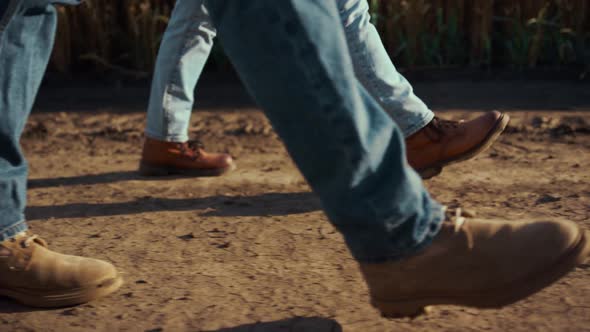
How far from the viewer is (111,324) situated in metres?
1.91

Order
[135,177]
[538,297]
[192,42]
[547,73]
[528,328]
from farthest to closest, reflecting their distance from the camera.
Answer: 1. [547,73]
2. [135,177]
3. [192,42]
4. [538,297]
5. [528,328]

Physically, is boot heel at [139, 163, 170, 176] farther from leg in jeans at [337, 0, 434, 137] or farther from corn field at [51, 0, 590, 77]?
corn field at [51, 0, 590, 77]

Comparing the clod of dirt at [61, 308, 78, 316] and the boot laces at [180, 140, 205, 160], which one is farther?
the boot laces at [180, 140, 205, 160]

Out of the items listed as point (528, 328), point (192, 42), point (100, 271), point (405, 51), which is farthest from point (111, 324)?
point (405, 51)

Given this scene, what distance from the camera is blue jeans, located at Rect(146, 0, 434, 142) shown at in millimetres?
2592

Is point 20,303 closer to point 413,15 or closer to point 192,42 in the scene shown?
point 192,42

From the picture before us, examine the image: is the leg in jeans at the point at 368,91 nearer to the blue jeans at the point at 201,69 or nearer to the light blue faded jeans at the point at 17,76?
the blue jeans at the point at 201,69

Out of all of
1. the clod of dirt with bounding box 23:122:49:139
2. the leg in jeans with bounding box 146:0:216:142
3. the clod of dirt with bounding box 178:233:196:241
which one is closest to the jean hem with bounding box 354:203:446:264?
the clod of dirt with bounding box 178:233:196:241

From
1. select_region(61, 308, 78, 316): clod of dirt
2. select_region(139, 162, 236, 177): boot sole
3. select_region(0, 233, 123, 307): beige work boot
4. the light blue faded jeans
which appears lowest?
select_region(139, 162, 236, 177): boot sole

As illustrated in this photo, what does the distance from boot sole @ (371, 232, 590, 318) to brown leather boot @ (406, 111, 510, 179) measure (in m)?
1.02

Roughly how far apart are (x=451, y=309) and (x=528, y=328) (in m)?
0.17

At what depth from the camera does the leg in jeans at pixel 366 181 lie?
1479 mm

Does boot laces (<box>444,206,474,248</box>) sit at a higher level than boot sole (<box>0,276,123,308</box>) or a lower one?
higher

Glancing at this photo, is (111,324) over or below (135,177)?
over
